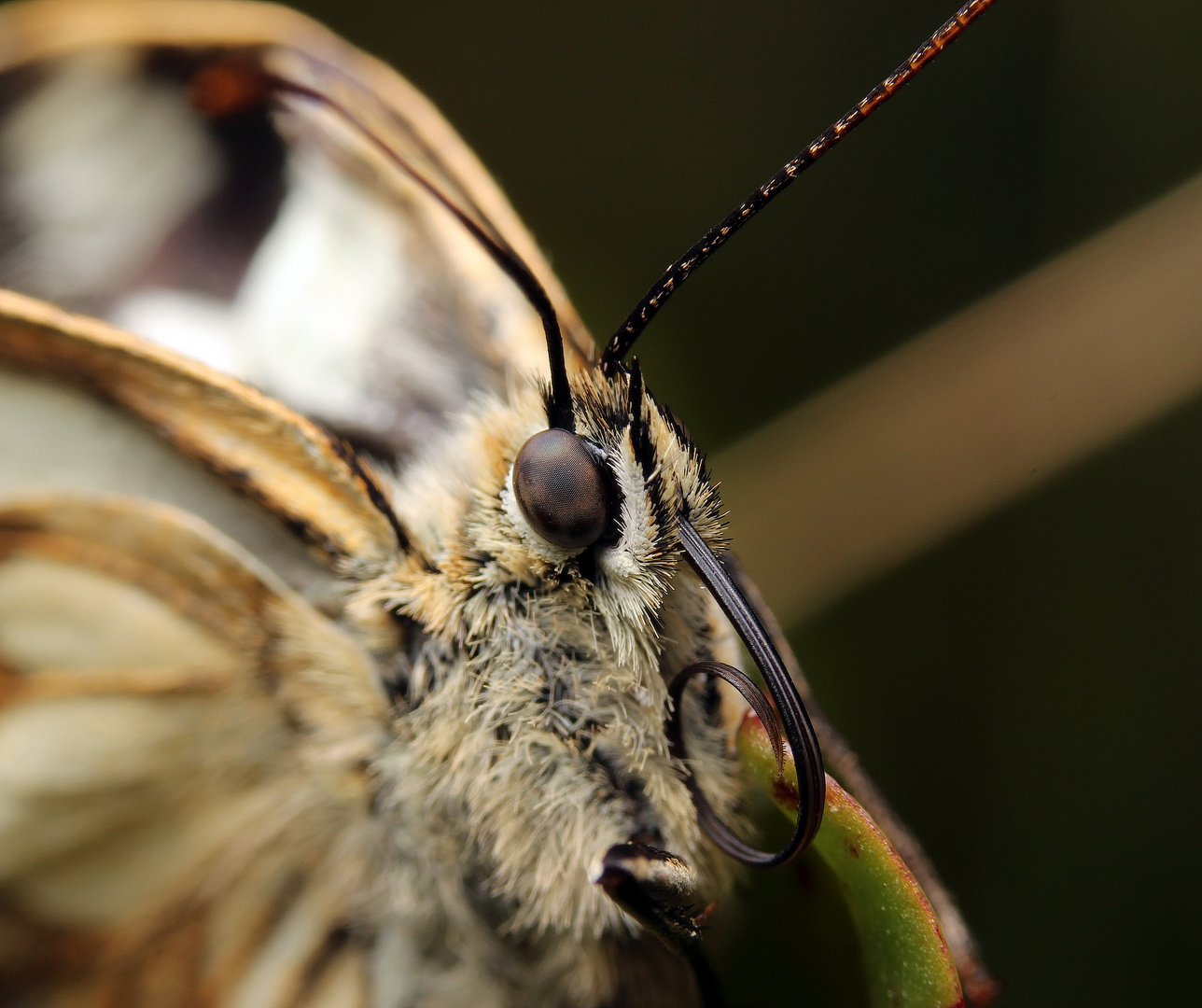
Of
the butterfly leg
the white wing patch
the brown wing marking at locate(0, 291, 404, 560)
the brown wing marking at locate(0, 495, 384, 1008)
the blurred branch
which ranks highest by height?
the white wing patch

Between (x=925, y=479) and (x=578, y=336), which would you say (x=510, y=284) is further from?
(x=925, y=479)

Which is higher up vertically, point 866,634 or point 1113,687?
point 866,634

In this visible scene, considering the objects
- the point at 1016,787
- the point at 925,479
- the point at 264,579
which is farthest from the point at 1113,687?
the point at 264,579

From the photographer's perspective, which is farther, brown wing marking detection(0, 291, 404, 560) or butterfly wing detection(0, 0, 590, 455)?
butterfly wing detection(0, 0, 590, 455)

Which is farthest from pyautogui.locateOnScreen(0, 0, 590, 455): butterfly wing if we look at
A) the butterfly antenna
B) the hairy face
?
the hairy face

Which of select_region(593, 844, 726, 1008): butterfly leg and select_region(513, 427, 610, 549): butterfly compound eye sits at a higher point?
select_region(513, 427, 610, 549): butterfly compound eye

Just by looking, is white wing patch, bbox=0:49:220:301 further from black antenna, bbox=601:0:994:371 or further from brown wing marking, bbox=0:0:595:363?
black antenna, bbox=601:0:994:371

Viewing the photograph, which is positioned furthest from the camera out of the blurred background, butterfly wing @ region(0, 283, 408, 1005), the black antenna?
the blurred background
